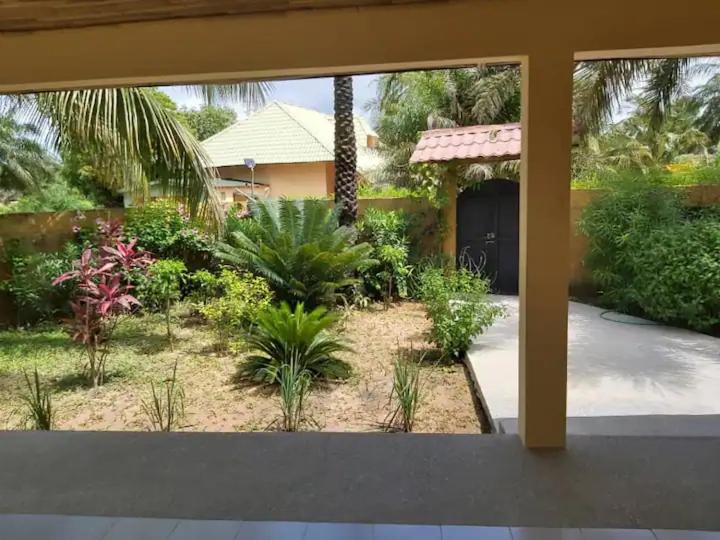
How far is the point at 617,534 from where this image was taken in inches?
76.4

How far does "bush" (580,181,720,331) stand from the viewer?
18.6ft

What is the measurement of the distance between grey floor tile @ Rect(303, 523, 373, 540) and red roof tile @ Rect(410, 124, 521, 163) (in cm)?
606

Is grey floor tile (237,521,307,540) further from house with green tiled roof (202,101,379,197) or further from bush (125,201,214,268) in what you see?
house with green tiled roof (202,101,379,197)

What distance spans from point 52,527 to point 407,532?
143 cm

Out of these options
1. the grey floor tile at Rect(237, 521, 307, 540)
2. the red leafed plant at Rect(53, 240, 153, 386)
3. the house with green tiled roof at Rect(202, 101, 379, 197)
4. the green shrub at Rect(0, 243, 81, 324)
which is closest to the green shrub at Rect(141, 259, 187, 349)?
the green shrub at Rect(0, 243, 81, 324)

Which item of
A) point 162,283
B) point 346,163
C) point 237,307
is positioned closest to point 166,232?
point 162,283

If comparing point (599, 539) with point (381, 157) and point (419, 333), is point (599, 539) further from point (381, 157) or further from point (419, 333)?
point (381, 157)

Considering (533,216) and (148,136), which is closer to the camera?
(533,216)

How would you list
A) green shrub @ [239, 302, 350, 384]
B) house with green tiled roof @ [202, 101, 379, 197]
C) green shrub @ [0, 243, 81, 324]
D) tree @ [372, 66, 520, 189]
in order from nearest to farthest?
green shrub @ [239, 302, 350, 384], green shrub @ [0, 243, 81, 324], tree @ [372, 66, 520, 189], house with green tiled roof @ [202, 101, 379, 197]

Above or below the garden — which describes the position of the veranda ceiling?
above

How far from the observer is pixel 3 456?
272 centimetres

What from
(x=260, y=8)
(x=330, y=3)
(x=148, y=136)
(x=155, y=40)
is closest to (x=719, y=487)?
(x=330, y=3)

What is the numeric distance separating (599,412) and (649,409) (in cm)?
36

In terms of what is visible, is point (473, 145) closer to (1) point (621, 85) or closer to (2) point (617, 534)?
(1) point (621, 85)
